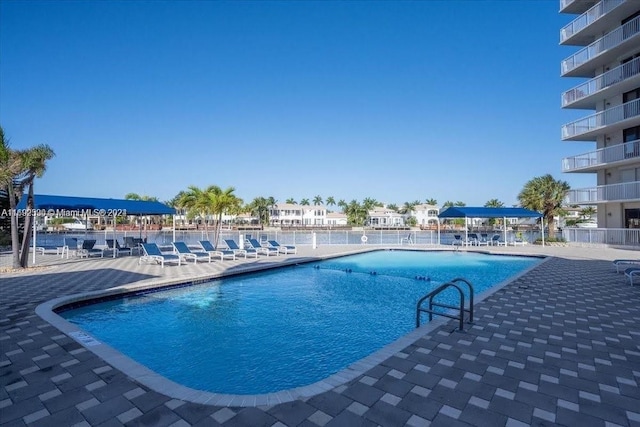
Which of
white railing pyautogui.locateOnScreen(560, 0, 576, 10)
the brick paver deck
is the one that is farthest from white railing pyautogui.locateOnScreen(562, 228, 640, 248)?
the brick paver deck

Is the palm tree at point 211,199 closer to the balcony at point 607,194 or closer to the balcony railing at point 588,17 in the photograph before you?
the balcony at point 607,194

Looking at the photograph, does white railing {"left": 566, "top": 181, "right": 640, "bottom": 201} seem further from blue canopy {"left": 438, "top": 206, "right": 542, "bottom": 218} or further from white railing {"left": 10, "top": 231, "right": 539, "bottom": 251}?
white railing {"left": 10, "top": 231, "right": 539, "bottom": 251}

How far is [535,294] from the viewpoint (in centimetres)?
771

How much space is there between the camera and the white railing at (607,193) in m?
17.4

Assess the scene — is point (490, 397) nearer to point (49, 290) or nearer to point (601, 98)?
point (49, 290)

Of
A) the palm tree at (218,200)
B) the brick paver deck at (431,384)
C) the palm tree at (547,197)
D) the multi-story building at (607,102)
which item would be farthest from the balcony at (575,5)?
the palm tree at (218,200)

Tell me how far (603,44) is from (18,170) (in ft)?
92.6

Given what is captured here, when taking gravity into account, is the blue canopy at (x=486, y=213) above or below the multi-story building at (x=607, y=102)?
below

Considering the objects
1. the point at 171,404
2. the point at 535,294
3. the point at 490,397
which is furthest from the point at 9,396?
the point at 535,294

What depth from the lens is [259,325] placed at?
6.72 meters

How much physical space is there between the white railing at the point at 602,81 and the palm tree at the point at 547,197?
7084 mm

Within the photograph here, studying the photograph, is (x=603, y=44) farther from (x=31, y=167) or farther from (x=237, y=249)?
(x=31, y=167)

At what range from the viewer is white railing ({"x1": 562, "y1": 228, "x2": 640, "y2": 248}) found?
1808cm

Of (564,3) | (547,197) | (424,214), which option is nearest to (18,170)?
(564,3)
